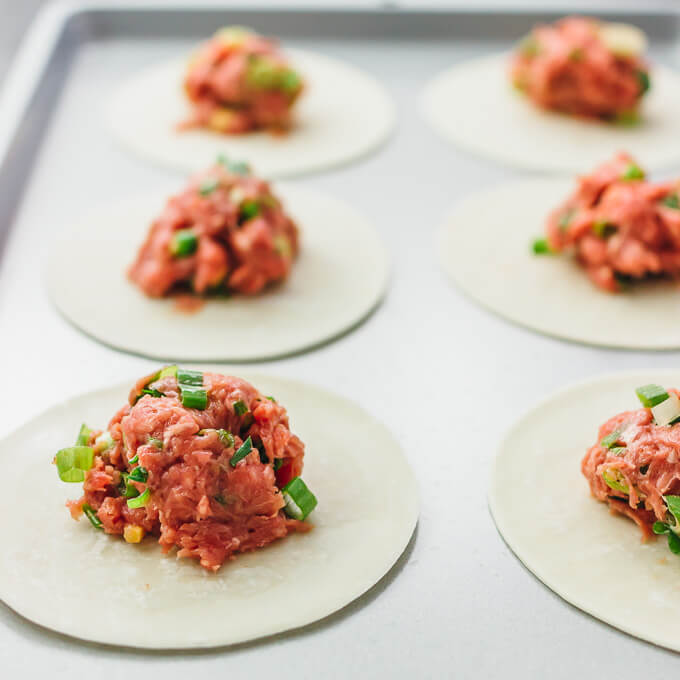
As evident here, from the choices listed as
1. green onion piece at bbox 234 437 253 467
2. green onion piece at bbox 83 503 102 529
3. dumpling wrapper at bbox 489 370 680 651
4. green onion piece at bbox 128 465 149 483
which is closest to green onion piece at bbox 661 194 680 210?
dumpling wrapper at bbox 489 370 680 651

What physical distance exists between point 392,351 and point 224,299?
59 cm

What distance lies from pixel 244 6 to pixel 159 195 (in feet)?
5.56

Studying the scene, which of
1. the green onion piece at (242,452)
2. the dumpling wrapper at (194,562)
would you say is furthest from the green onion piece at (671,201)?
the green onion piece at (242,452)

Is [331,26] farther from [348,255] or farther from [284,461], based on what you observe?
[284,461]

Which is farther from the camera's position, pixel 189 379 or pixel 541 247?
pixel 541 247

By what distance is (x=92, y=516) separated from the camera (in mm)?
2225

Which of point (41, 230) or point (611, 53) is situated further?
point (611, 53)

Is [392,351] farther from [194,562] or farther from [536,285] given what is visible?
[194,562]

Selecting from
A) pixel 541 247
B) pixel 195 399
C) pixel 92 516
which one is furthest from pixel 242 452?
pixel 541 247

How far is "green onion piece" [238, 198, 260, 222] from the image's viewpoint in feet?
10.1

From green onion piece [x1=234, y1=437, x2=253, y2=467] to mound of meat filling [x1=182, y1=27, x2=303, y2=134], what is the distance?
214 centimetres

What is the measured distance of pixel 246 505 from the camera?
219 centimetres

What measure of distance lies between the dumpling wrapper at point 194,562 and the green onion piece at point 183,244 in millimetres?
730

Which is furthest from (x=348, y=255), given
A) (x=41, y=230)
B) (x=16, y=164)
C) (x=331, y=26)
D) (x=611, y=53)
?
(x=331, y=26)
